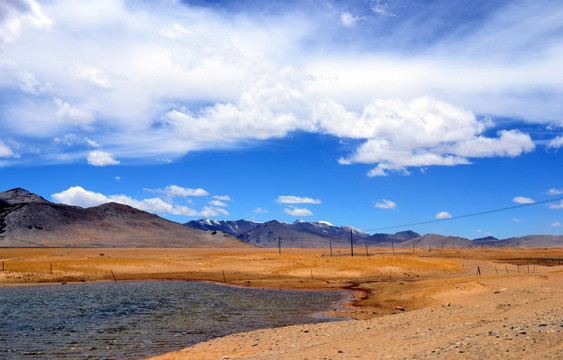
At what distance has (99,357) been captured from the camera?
19688 mm

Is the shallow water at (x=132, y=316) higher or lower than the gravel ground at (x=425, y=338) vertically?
lower

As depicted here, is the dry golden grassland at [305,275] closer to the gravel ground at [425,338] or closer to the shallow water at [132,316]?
the shallow water at [132,316]

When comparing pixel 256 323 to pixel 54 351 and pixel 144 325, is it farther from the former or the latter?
pixel 54 351

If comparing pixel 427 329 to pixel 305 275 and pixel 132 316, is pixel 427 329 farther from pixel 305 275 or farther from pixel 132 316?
pixel 305 275

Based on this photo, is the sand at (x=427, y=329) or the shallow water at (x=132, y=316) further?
the shallow water at (x=132, y=316)

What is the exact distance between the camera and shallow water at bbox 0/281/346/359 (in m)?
21.9

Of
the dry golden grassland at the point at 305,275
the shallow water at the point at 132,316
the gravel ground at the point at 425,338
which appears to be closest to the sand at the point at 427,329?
the gravel ground at the point at 425,338

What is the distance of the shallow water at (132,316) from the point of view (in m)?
21.9

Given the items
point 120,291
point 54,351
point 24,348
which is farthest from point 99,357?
point 120,291

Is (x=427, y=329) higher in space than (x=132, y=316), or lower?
higher

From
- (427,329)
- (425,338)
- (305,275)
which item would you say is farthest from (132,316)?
(305,275)

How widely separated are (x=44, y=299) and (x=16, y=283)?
18.9 m

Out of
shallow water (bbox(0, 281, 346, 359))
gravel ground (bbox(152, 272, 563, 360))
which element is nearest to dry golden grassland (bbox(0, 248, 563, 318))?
shallow water (bbox(0, 281, 346, 359))

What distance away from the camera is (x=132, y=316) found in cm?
3133
